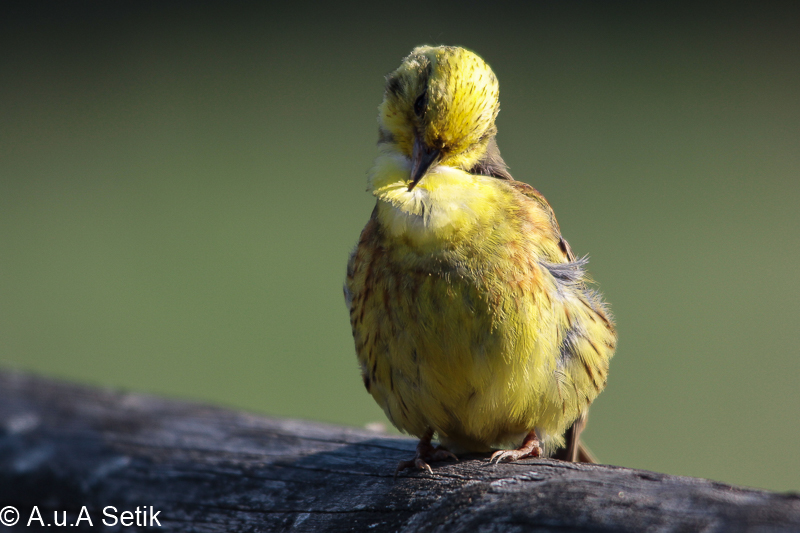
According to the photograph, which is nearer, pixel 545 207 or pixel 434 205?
pixel 434 205

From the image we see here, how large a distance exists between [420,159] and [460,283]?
1.16 ft

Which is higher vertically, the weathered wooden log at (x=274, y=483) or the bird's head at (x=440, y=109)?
the bird's head at (x=440, y=109)

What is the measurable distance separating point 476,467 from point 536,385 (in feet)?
0.99

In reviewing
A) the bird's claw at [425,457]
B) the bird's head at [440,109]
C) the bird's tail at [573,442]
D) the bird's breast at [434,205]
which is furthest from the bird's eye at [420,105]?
the bird's tail at [573,442]

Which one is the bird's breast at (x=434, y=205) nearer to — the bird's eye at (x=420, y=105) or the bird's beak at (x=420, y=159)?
the bird's beak at (x=420, y=159)

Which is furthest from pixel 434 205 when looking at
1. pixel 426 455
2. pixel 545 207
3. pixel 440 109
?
pixel 426 455

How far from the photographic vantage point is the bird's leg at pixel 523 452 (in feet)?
7.64

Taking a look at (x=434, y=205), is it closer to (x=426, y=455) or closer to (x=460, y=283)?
(x=460, y=283)

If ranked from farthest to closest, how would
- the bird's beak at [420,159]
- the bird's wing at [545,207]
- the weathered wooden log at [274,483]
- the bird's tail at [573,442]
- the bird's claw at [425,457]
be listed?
1. the bird's tail at [573,442]
2. the bird's wing at [545,207]
3. the bird's claw at [425,457]
4. the bird's beak at [420,159]
5. the weathered wooden log at [274,483]

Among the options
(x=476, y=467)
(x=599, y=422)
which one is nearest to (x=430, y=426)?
(x=476, y=467)

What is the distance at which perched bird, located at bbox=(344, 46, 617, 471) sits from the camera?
7.24 feet

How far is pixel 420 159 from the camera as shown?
216 cm

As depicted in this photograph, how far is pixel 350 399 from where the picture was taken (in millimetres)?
Answer: 7621

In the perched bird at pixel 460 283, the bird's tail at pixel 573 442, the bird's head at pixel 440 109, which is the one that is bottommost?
the bird's tail at pixel 573 442
